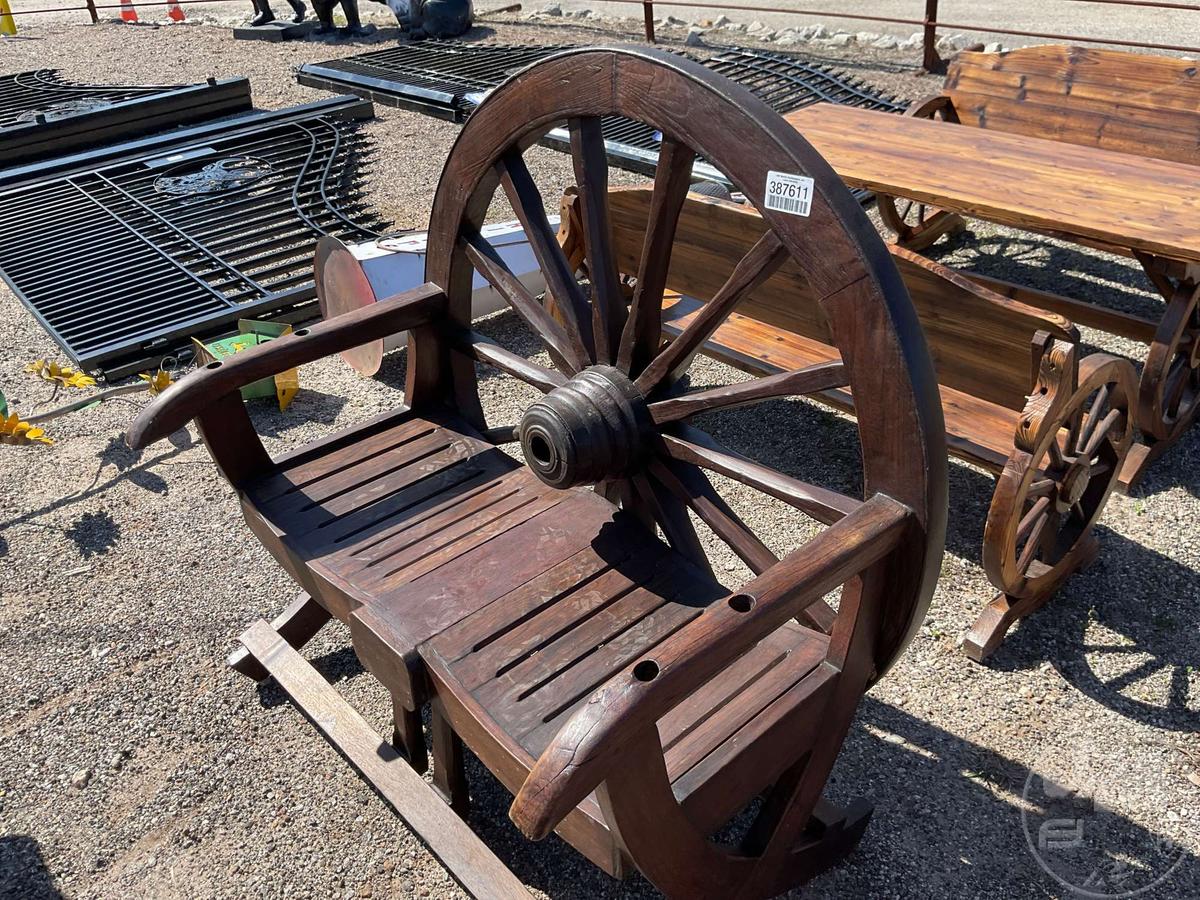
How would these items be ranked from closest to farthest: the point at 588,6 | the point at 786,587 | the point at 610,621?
the point at 786,587
the point at 610,621
the point at 588,6

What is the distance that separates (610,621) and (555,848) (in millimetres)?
656

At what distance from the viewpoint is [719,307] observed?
1970mm

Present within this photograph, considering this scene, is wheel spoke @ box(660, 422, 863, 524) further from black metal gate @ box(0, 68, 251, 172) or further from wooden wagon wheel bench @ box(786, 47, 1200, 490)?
black metal gate @ box(0, 68, 251, 172)

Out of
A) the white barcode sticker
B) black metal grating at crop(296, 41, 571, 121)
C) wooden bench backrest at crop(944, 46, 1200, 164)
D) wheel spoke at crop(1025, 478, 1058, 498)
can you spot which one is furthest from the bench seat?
black metal grating at crop(296, 41, 571, 121)

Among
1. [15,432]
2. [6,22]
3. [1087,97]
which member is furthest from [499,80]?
[6,22]

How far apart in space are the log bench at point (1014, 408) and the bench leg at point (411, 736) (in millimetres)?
1337

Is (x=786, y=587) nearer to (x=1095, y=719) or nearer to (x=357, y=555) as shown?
(x=357, y=555)

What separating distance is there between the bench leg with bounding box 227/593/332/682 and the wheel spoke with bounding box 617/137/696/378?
4.20 feet

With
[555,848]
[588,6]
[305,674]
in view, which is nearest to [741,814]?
[555,848]

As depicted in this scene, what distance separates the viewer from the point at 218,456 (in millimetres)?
2457

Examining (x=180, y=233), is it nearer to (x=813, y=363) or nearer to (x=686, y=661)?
(x=813, y=363)

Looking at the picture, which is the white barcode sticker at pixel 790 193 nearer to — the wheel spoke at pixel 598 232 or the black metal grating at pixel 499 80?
the wheel spoke at pixel 598 232

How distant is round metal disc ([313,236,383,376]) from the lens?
13.6 ft

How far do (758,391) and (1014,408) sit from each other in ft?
4.92
